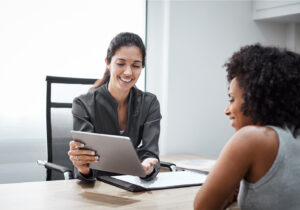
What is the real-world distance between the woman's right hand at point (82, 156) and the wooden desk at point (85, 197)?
3.3 inches

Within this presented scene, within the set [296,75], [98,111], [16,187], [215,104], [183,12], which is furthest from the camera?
[215,104]

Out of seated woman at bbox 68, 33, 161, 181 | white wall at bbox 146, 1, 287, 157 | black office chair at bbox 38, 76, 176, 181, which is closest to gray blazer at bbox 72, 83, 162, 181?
seated woman at bbox 68, 33, 161, 181

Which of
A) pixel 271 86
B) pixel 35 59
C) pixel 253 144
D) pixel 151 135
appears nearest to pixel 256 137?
pixel 253 144

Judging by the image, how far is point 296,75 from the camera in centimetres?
101

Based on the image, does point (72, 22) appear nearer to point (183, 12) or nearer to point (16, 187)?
point (183, 12)

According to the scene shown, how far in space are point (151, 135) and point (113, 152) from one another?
60 cm

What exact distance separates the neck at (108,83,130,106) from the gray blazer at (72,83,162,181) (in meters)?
0.02

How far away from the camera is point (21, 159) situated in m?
2.88

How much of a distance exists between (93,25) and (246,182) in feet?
7.66

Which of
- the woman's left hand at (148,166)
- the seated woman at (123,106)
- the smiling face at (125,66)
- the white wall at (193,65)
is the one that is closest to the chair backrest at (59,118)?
the seated woman at (123,106)

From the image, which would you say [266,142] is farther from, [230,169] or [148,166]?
[148,166]

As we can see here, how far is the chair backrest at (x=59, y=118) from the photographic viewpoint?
2.45 m

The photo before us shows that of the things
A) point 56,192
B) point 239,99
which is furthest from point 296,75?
point 56,192

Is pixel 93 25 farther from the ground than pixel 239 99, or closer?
farther from the ground
